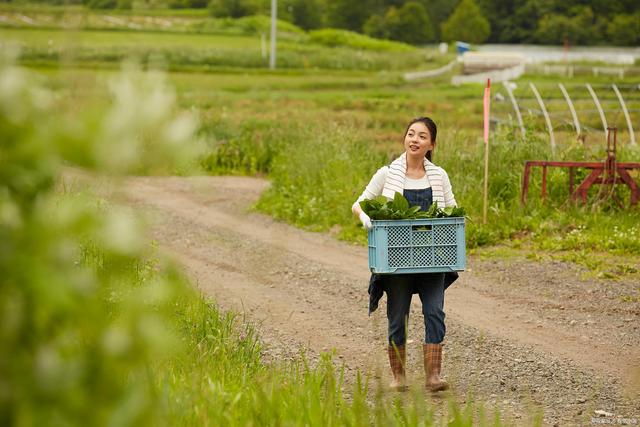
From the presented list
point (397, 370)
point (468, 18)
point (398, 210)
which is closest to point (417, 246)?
point (398, 210)

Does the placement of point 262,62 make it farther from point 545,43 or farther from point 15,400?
point 15,400

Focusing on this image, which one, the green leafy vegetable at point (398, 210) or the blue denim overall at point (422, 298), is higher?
the green leafy vegetable at point (398, 210)

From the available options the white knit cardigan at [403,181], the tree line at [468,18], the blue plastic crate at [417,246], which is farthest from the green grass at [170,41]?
the blue plastic crate at [417,246]

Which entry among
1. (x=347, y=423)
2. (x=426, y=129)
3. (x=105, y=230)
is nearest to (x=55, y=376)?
(x=105, y=230)

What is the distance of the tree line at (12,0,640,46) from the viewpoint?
366ft

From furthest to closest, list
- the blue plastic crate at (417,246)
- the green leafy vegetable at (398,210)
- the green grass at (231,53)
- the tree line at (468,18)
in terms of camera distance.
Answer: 1. the tree line at (468,18)
2. the green grass at (231,53)
3. the green leafy vegetable at (398,210)
4. the blue plastic crate at (417,246)

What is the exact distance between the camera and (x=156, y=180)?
20.8 meters

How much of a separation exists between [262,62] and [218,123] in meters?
43.4

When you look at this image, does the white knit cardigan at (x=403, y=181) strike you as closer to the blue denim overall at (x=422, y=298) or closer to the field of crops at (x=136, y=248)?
the blue denim overall at (x=422, y=298)

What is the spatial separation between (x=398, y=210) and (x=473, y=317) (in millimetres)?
2860

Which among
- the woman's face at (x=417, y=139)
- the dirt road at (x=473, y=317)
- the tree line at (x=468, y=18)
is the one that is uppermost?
the tree line at (x=468, y=18)

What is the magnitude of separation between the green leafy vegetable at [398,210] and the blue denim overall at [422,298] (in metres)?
0.18

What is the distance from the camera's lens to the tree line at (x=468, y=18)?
112 m

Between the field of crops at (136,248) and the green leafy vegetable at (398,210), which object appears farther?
the green leafy vegetable at (398,210)
